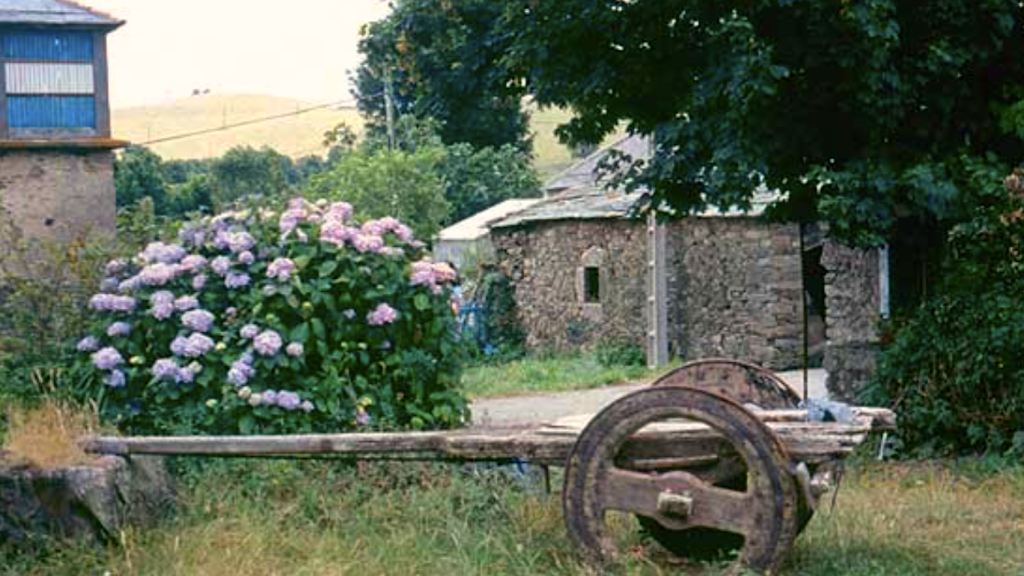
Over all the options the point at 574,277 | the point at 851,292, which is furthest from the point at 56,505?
the point at 574,277

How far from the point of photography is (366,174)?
37.9 meters

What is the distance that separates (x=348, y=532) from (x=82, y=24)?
63.3 feet

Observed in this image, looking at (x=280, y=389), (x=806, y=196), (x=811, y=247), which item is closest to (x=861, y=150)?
(x=806, y=196)

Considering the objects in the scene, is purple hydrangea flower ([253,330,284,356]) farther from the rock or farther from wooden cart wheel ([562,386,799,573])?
wooden cart wheel ([562,386,799,573])

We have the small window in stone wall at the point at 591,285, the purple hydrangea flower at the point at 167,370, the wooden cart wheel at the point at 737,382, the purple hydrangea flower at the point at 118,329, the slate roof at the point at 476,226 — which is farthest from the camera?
the slate roof at the point at 476,226

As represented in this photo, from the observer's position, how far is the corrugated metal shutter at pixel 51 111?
2420 centimetres

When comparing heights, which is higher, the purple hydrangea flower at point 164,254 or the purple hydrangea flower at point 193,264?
the purple hydrangea flower at point 164,254

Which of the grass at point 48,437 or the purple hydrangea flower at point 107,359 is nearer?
the grass at point 48,437

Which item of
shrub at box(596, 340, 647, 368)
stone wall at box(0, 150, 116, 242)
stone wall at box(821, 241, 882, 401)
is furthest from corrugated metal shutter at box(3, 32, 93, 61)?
stone wall at box(821, 241, 882, 401)

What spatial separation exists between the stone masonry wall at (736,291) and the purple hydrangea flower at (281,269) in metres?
13.9

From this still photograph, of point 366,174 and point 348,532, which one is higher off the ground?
point 366,174

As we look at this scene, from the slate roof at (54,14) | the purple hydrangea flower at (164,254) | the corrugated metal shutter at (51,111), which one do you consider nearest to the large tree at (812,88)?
the purple hydrangea flower at (164,254)

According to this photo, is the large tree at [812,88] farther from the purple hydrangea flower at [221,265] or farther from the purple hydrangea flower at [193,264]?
the purple hydrangea flower at [193,264]

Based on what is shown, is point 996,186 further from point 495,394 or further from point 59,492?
point 495,394
